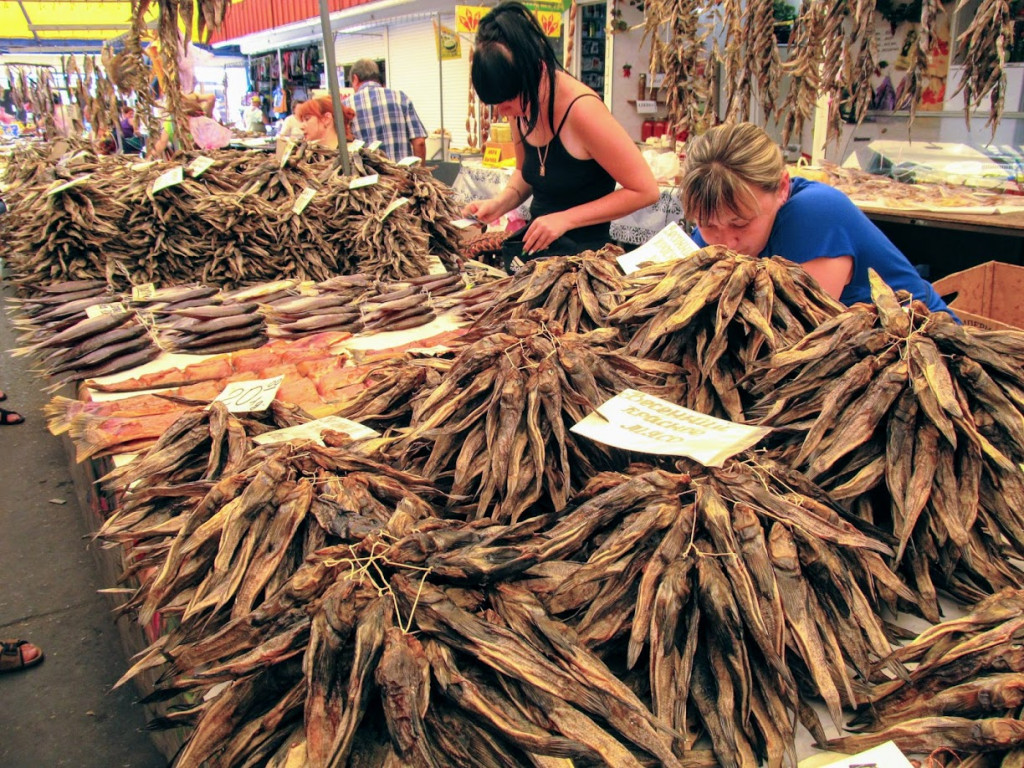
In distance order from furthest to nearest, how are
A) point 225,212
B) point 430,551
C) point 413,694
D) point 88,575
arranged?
point 225,212 < point 88,575 < point 430,551 < point 413,694

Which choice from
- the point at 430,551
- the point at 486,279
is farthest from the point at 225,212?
the point at 430,551

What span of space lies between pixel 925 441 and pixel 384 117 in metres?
7.20

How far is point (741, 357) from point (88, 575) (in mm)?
3494

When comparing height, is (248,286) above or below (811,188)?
below

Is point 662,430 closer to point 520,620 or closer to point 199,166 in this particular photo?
point 520,620

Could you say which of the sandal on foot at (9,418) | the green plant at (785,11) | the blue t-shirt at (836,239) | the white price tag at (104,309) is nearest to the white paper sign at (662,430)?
the blue t-shirt at (836,239)

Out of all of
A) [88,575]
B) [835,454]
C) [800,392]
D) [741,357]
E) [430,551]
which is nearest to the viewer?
[430,551]

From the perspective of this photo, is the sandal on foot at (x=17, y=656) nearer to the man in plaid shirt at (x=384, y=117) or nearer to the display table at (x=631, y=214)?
the display table at (x=631, y=214)

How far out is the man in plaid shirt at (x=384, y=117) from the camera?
7.62 meters

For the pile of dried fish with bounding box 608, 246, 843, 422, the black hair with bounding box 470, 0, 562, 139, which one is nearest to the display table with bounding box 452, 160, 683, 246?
the black hair with bounding box 470, 0, 562, 139

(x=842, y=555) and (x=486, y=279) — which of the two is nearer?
(x=842, y=555)

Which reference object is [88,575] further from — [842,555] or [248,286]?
[842,555]

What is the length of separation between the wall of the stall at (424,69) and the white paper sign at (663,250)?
41.0 feet

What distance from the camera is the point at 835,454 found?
4.51 ft
